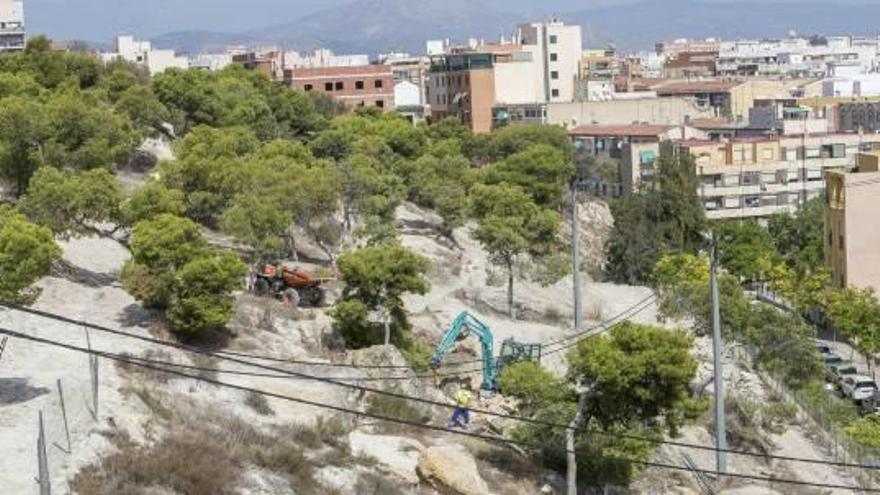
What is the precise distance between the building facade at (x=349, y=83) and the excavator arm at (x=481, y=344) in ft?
192

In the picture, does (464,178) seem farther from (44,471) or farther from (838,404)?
(44,471)

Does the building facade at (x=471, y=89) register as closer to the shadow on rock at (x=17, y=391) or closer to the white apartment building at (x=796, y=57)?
the white apartment building at (x=796, y=57)

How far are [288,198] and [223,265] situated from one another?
352 inches

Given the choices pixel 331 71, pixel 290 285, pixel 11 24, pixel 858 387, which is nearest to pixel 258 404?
pixel 290 285

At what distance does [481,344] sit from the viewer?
28.3 m

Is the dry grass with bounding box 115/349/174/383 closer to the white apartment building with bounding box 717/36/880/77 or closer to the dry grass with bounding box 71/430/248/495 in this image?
the dry grass with bounding box 71/430/248/495

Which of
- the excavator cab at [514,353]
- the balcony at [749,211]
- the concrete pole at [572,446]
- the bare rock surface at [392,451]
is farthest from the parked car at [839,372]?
the balcony at [749,211]

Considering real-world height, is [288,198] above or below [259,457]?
above

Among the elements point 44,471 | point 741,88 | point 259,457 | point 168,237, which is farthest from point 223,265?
point 741,88

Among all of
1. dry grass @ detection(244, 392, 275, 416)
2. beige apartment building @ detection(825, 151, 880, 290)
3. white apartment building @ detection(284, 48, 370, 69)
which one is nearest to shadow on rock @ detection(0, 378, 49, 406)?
dry grass @ detection(244, 392, 275, 416)

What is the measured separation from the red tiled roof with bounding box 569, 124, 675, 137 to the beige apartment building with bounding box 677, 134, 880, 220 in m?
4.44

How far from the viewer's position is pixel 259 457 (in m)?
17.7

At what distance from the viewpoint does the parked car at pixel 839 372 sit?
34.0 meters

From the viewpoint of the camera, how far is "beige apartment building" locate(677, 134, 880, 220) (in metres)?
59.4
